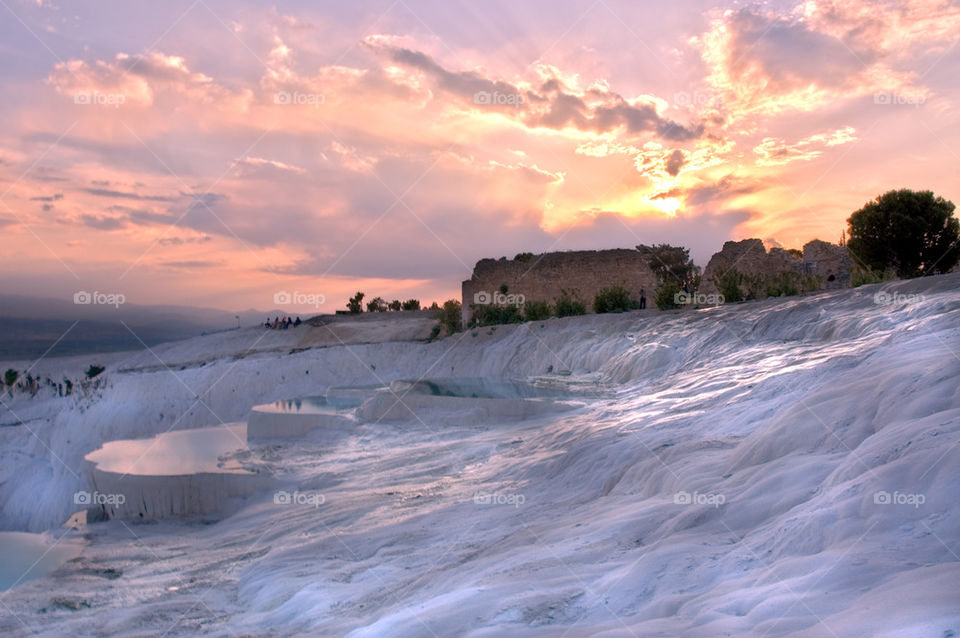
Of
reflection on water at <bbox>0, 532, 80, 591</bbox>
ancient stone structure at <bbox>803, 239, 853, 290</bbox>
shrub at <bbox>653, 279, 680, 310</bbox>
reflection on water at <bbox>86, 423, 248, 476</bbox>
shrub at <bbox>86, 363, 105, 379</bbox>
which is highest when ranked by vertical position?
ancient stone structure at <bbox>803, 239, 853, 290</bbox>

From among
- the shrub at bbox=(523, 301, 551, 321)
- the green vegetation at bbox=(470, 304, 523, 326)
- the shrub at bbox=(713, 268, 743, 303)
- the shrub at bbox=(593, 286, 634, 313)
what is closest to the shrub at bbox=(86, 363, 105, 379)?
the green vegetation at bbox=(470, 304, 523, 326)

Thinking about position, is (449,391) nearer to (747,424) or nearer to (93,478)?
(93,478)

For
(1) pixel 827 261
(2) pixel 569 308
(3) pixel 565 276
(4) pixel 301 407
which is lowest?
(4) pixel 301 407

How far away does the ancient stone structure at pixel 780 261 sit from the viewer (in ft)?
75.9

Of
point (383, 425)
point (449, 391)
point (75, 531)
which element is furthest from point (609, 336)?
point (75, 531)

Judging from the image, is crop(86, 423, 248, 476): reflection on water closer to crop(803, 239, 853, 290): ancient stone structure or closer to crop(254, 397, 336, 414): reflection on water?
crop(254, 397, 336, 414): reflection on water

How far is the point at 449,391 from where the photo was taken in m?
13.3

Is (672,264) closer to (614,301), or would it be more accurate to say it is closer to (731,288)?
(614,301)

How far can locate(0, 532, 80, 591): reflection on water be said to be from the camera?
7.16 metres

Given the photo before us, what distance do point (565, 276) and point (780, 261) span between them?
7.98 metres

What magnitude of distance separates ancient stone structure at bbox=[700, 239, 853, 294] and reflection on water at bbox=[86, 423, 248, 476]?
16.3 metres

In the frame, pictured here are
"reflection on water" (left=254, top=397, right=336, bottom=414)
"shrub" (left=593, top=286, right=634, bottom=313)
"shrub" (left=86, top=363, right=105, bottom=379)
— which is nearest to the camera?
"reflection on water" (left=254, top=397, right=336, bottom=414)

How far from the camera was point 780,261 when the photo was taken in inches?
961

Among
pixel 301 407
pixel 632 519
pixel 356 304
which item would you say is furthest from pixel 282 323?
pixel 632 519
